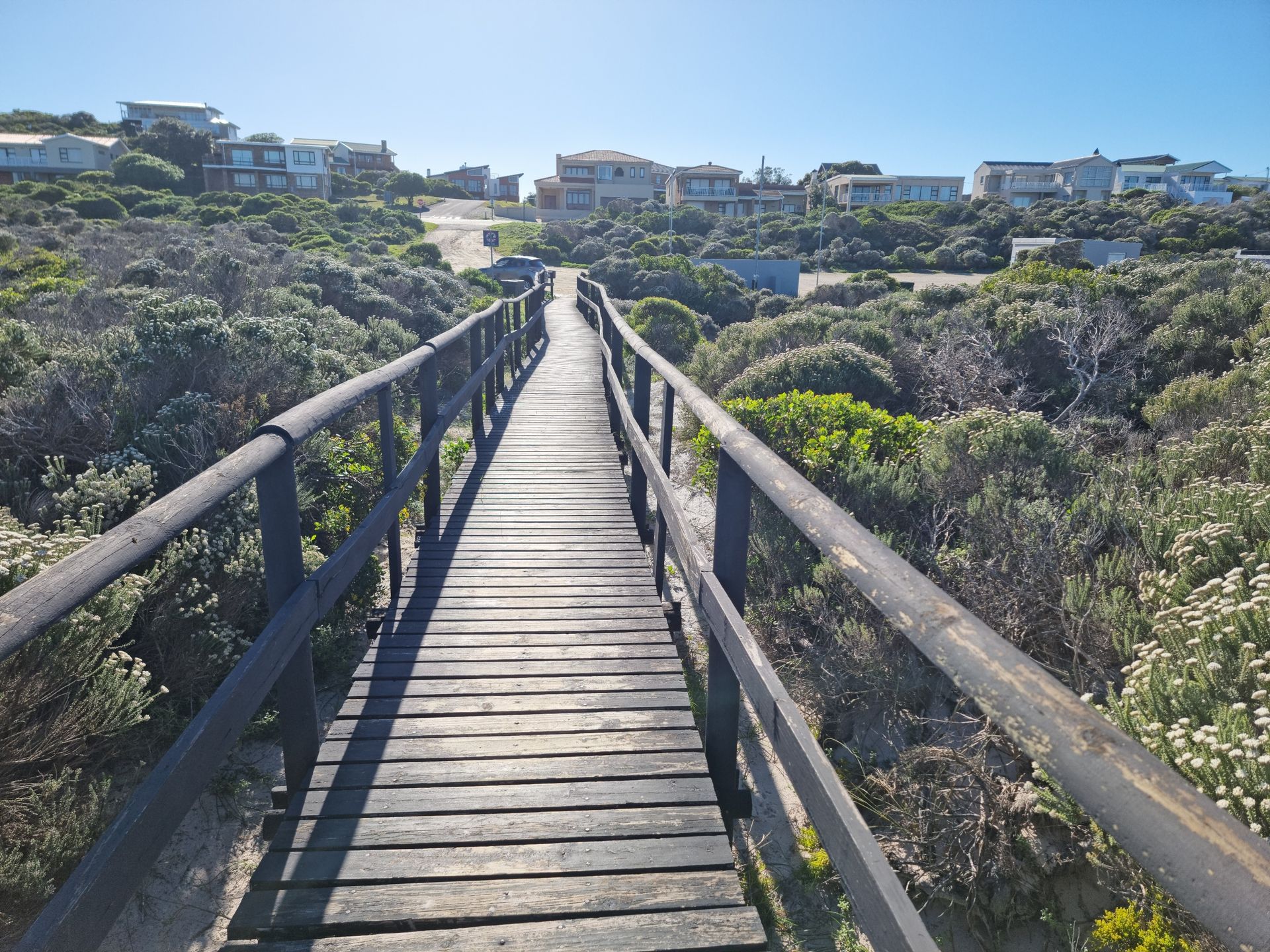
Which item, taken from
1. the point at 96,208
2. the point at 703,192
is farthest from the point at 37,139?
the point at 703,192

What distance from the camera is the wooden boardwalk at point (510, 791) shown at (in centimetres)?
198

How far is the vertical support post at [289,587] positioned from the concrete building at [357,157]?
3266 inches

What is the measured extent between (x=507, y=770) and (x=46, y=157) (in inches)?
2971

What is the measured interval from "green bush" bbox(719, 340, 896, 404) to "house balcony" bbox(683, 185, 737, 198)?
64.0 meters

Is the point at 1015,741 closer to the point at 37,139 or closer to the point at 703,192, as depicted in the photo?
the point at 703,192

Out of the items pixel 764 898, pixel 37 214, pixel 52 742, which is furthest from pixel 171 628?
pixel 37 214

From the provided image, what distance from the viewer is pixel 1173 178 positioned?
246 ft

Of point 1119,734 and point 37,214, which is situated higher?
point 37,214

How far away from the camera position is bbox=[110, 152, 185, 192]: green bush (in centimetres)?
4912

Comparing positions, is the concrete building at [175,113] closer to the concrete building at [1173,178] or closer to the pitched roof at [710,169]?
the pitched roof at [710,169]

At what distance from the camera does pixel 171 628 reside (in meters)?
4.22

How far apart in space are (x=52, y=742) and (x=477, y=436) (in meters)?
4.28

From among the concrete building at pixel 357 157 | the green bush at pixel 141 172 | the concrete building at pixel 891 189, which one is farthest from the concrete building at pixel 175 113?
the concrete building at pixel 891 189

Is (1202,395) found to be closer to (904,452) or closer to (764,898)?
(904,452)
